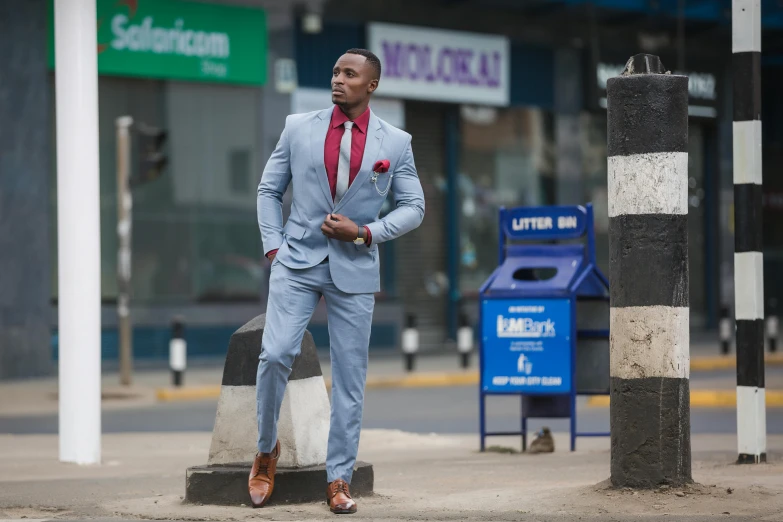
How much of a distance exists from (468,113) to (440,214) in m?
1.81

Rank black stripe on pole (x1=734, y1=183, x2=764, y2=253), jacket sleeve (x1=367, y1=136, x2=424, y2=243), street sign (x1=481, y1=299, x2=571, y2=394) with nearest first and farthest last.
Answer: jacket sleeve (x1=367, y1=136, x2=424, y2=243), black stripe on pole (x1=734, y1=183, x2=764, y2=253), street sign (x1=481, y1=299, x2=571, y2=394)

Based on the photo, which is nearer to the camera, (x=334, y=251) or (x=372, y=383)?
Answer: (x=334, y=251)

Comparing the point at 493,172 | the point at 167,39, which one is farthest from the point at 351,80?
the point at 493,172

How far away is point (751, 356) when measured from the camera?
8305 millimetres

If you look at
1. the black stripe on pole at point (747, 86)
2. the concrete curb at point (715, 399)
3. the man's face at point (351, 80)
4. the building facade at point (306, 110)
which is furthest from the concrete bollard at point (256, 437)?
the building facade at point (306, 110)

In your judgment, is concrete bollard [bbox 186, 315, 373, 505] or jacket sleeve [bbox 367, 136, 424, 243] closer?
jacket sleeve [bbox 367, 136, 424, 243]

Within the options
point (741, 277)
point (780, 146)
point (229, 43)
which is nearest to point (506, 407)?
point (741, 277)

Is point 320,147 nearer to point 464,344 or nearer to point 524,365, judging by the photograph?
point 524,365

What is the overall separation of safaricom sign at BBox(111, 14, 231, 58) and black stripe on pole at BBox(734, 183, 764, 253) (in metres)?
13.3

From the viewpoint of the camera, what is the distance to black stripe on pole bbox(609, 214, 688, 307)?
6.38 meters

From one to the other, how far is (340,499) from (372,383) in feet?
37.2

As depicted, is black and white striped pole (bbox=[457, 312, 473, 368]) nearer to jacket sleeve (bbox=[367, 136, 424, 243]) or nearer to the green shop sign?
the green shop sign

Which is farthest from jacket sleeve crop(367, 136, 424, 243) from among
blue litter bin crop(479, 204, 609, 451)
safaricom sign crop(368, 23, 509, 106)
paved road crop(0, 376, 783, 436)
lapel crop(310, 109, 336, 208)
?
safaricom sign crop(368, 23, 509, 106)

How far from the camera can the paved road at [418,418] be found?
12.3 meters
